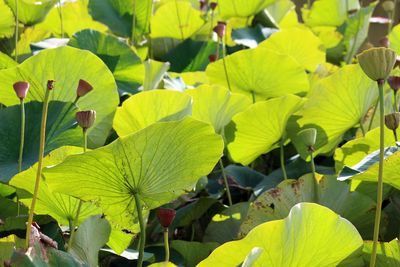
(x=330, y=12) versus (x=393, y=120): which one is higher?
(x=393, y=120)

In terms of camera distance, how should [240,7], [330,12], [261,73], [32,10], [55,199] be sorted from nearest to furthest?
[55,199] → [261,73] → [32,10] → [240,7] → [330,12]

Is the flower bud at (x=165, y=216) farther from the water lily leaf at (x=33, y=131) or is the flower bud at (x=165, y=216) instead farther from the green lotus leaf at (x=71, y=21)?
the green lotus leaf at (x=71, y=21)

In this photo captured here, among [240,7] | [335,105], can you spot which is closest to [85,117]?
[335,105]

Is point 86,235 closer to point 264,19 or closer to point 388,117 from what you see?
point 388,117

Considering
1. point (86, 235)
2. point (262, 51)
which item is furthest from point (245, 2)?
point (86, 235)

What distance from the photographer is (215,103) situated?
0.84 m

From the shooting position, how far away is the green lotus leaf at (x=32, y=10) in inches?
43.3

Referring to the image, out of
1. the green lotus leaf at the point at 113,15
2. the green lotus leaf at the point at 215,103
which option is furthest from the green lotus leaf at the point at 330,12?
the green lotus leaf at the point at 215,103

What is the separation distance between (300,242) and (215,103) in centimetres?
31

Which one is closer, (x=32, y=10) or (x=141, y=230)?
(x=141, y=230)

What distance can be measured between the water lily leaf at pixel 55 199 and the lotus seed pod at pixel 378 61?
254 mm

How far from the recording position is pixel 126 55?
3.16ft

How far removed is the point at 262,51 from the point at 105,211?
1.11ft

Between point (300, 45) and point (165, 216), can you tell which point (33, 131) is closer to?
point (165, 216)
